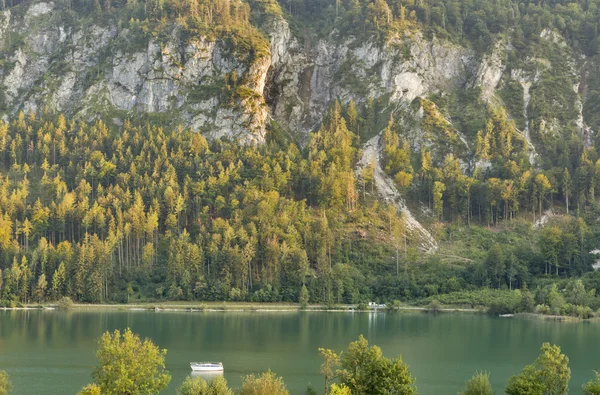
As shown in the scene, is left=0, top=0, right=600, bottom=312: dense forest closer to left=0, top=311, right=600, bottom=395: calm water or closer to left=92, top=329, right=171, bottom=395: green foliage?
left=0, top=311, right=600, bottom=395: calm water

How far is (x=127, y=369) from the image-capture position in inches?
2365

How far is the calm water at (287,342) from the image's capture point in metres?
83.7

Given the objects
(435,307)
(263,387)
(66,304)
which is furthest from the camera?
(435,307)

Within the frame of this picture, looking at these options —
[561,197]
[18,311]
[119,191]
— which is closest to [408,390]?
[18,311]

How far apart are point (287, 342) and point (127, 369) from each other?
162 feet

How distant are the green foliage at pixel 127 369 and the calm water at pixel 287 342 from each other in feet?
45.7

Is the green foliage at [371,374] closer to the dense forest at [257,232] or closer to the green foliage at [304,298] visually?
the green foliage at [304,298]

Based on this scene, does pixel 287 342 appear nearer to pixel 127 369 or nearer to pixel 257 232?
pixel 127 369

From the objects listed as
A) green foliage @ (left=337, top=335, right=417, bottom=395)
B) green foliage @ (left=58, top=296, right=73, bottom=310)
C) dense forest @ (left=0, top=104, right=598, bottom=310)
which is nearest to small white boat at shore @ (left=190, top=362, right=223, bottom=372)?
green foliage @ (left=337, top=335, right=417, bottom=395)

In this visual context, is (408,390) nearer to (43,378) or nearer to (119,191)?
(43,378)

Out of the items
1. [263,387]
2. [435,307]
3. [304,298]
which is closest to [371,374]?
[263,387]

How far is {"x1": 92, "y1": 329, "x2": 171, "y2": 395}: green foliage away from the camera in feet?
194

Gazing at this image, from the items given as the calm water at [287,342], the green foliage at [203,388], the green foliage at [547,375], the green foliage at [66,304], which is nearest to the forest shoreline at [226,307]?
the green foliage at [66,304]

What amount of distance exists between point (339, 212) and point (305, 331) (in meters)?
65.0
